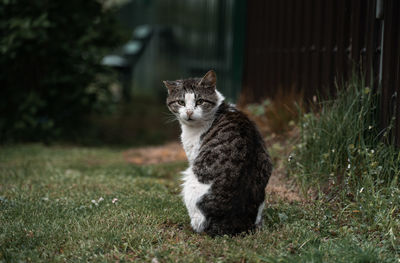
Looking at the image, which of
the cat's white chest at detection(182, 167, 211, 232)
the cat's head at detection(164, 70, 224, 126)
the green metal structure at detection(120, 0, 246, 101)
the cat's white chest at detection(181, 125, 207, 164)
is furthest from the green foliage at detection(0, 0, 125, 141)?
the cat's white chest at detection(182, 167, 211, 232)

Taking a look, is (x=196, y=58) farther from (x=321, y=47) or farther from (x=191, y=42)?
(x=321, y=47)

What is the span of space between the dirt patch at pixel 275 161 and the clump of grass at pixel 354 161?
151 millimetres

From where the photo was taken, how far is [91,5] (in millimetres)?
7715

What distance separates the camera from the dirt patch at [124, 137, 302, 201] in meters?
4.25

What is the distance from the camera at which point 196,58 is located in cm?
972

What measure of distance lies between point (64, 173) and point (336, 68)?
3.51 metres

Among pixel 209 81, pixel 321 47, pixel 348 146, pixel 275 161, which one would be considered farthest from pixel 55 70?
pixel 348 146

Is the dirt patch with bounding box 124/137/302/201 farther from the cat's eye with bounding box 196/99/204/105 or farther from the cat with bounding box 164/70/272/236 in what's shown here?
the cat's eye with bounding box 196/99/204/105

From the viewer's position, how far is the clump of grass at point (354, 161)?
3342 mm

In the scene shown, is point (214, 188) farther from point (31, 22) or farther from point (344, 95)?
point (31, 22)

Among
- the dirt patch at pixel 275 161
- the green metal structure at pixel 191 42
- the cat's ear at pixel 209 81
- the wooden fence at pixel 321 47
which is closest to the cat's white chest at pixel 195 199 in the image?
the cat's ear at pixel 209 81

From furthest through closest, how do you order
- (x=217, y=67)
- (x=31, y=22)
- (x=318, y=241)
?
1. (x=217, y=67)
2. (x=31, y=22)
3. (x=318, y=241)

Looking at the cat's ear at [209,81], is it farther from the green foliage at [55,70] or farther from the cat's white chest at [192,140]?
the green foliage at [55,70]

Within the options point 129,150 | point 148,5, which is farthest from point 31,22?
point 148,5
